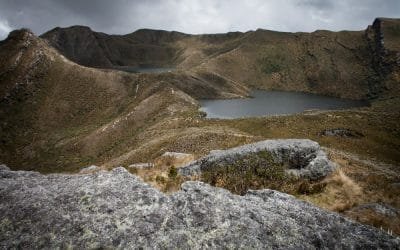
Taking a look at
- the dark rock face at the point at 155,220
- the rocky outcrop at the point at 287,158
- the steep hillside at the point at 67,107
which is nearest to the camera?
the dark rock face at the point at 155,220

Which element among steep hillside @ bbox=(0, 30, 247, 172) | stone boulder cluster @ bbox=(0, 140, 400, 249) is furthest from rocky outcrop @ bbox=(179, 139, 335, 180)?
steep hillside @ bbox=(0, 30, 247, 172)

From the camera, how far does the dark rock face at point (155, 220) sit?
7.97m

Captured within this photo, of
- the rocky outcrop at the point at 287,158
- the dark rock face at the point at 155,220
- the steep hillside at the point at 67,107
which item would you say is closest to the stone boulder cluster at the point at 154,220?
the dark rock face at the point at 155,220

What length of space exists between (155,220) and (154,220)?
0.03m

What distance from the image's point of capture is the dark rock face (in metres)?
7.97

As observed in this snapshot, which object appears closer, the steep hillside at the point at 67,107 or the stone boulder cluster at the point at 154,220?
the stone boulder cluster at the point at 154,220

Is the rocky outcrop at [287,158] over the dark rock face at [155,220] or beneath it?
beneath

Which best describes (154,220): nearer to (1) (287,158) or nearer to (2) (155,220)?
(2) (155,220)

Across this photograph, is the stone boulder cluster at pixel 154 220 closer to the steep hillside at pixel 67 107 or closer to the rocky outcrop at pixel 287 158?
the rocky outcrop at pixel 287 158

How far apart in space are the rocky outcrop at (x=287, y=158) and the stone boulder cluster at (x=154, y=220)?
9284mm

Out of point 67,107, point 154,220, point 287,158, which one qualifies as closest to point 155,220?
point 154,220

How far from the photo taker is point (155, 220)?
8.54 metres

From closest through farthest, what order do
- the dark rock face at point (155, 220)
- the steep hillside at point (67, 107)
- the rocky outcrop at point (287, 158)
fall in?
the dark rock face at point (155, 220) < the rocky outcrop at point (287, 158) < the steep hillside at point (67, 107)

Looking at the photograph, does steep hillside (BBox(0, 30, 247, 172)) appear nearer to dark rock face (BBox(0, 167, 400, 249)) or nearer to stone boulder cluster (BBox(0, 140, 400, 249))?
stone boulder cluster (BBox(0, 140, 400, 249))
